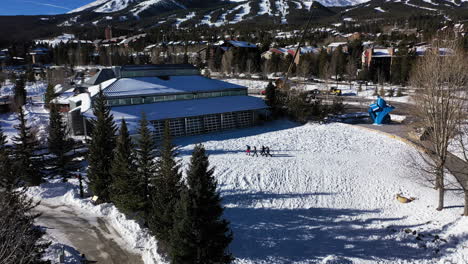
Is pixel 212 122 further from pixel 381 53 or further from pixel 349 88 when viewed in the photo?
pixel 381 53

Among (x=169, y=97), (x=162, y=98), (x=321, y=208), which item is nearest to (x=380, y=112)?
(x=321, y=208)

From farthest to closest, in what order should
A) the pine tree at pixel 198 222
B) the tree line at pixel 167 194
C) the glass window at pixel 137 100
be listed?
the glass window at pixel 137 100 < the tree line at pixel 167 194 < the pine tree at pixel 198 222

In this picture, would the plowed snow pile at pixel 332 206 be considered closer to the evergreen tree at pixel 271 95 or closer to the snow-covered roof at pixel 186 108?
the snow-covered roof at pixel 186 108

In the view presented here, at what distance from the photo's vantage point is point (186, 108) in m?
33.3

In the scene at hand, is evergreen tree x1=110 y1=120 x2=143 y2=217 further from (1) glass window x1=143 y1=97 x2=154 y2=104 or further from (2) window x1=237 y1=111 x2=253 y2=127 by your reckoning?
(2) window x1=237 y1=111 x2=253 y2=127

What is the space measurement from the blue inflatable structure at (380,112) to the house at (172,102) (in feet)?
39.5

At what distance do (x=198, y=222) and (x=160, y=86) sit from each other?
2618 centimetres

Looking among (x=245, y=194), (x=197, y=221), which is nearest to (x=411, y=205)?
(x=245, y=194)

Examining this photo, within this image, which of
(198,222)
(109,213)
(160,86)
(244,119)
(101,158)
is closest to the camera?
(198,222)

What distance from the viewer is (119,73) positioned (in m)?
36.2

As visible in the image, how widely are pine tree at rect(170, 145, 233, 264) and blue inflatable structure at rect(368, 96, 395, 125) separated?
28.5 m

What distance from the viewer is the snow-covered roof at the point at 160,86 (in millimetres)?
32781

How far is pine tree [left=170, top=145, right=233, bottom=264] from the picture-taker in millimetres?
10984

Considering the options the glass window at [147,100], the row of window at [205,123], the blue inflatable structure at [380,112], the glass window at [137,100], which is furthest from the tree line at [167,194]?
the blue inflatable structure at [380,112]
